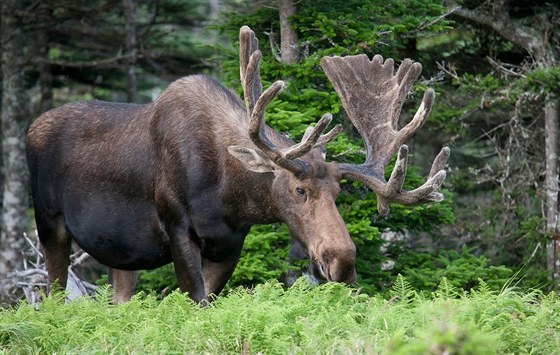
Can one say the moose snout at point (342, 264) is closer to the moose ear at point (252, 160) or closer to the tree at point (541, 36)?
the moose ear at point (252, 160)

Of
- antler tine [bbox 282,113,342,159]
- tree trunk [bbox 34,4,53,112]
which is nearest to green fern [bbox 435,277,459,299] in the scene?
antler tine [bbox 282,113,342,159]

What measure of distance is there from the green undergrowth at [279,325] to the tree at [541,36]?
5879mm

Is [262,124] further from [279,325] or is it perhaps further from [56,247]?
[56,247]

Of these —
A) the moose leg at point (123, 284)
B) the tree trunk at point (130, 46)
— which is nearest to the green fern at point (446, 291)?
the moose leg at point (123, 284)

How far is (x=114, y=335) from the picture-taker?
6.80 metres

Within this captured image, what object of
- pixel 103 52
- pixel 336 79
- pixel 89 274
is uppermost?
pixel 336 79

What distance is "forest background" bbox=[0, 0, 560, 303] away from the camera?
444 inches

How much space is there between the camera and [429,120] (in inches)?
532

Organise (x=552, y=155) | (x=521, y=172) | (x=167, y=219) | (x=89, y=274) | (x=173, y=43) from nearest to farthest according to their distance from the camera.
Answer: (x=167, y=219)
(x=552, y=155)
(x=521, y=172)
(x=89, y=274)
(x=173, y=43)

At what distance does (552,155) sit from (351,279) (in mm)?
5899

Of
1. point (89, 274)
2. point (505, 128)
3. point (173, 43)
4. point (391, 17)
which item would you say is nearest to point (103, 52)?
point (173, 43)

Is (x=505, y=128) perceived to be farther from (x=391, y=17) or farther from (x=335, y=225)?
(x=335, y=225)

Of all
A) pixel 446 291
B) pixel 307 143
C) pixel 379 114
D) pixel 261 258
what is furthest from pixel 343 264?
pixel 261 258

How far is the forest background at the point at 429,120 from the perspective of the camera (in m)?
11.3
